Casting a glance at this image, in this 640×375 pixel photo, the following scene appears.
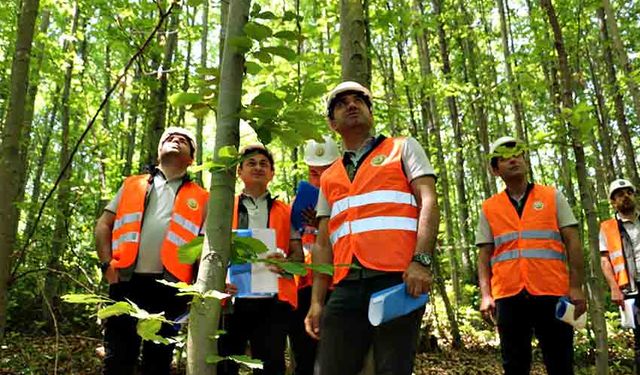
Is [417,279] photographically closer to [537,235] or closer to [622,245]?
[537,235]

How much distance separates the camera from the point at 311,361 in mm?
4242

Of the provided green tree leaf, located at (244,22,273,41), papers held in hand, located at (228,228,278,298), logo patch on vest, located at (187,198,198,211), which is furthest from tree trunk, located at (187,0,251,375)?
logo patch on vest, located at (187,198,198,211)

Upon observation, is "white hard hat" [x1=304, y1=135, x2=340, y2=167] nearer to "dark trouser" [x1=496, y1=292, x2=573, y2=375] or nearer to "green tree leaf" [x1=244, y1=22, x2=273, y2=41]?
"dark trouser" [x1=496, y1=292, x2=573, y2=375]

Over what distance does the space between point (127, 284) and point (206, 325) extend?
2.85 meters

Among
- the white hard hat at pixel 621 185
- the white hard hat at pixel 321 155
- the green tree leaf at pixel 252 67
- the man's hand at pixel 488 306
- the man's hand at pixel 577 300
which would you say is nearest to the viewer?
the green tree leaf at pixel 252 67

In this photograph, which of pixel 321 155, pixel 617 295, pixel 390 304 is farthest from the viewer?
pixel 617 295

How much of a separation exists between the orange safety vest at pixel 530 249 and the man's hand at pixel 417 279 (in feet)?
5.83

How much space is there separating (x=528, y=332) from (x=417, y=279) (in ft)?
6.42

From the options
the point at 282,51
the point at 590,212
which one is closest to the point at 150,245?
the point at 282,51

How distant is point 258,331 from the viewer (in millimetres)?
3695

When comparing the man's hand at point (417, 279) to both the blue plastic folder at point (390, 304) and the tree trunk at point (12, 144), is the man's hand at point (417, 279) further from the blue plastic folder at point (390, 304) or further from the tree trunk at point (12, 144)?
the tree trunk at point (12, 144)

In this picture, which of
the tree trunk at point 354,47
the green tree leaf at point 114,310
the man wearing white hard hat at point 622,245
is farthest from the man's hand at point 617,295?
the green tree leaf at point 114,310

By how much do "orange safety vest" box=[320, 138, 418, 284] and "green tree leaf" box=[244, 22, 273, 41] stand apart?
5.53ft

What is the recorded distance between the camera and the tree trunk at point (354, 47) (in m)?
3.98
